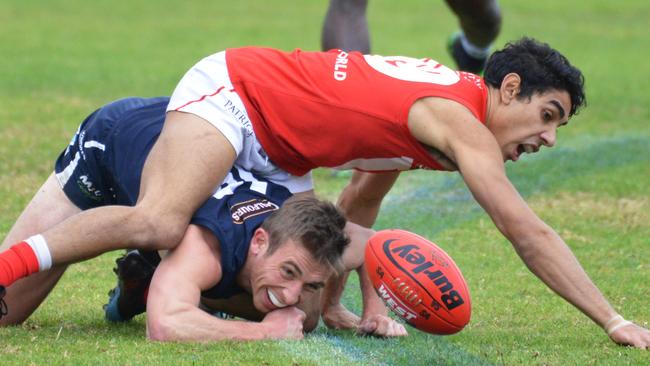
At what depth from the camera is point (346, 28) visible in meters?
10.4

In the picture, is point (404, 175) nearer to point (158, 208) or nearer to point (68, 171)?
point (68, 171)

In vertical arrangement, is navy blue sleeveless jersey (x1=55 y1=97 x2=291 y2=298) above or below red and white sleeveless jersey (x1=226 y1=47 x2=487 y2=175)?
below

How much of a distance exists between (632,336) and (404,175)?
5.67 meters

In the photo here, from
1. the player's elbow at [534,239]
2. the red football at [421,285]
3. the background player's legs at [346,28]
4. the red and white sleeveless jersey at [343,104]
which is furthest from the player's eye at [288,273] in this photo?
the background player's legs at [346,28]

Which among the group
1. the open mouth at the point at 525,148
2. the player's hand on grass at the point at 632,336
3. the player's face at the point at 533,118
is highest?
the player's face at the point at 533,118

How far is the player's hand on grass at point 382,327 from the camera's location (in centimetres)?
598

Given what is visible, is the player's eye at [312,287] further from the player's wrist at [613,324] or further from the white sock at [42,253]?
the player's wrist at [613,324]

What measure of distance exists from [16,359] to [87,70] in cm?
1118

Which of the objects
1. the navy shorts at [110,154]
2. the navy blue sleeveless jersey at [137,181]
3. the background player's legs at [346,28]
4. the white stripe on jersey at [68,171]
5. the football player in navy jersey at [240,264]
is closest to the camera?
the football player in navy jersey at [240,264]

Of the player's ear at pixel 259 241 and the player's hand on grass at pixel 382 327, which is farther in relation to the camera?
the player's hand on grass at pixel 382 327

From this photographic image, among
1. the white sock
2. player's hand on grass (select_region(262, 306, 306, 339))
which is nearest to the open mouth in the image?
player's hand on grass (select_region(262, 306, 306, 339))

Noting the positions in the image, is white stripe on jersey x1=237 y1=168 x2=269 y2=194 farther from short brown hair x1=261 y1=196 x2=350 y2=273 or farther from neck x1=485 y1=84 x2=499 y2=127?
neck x1=485 y1=84 x2=499 y2=127

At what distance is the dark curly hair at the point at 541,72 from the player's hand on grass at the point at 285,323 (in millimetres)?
1469

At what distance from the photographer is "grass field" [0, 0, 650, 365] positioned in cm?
562
